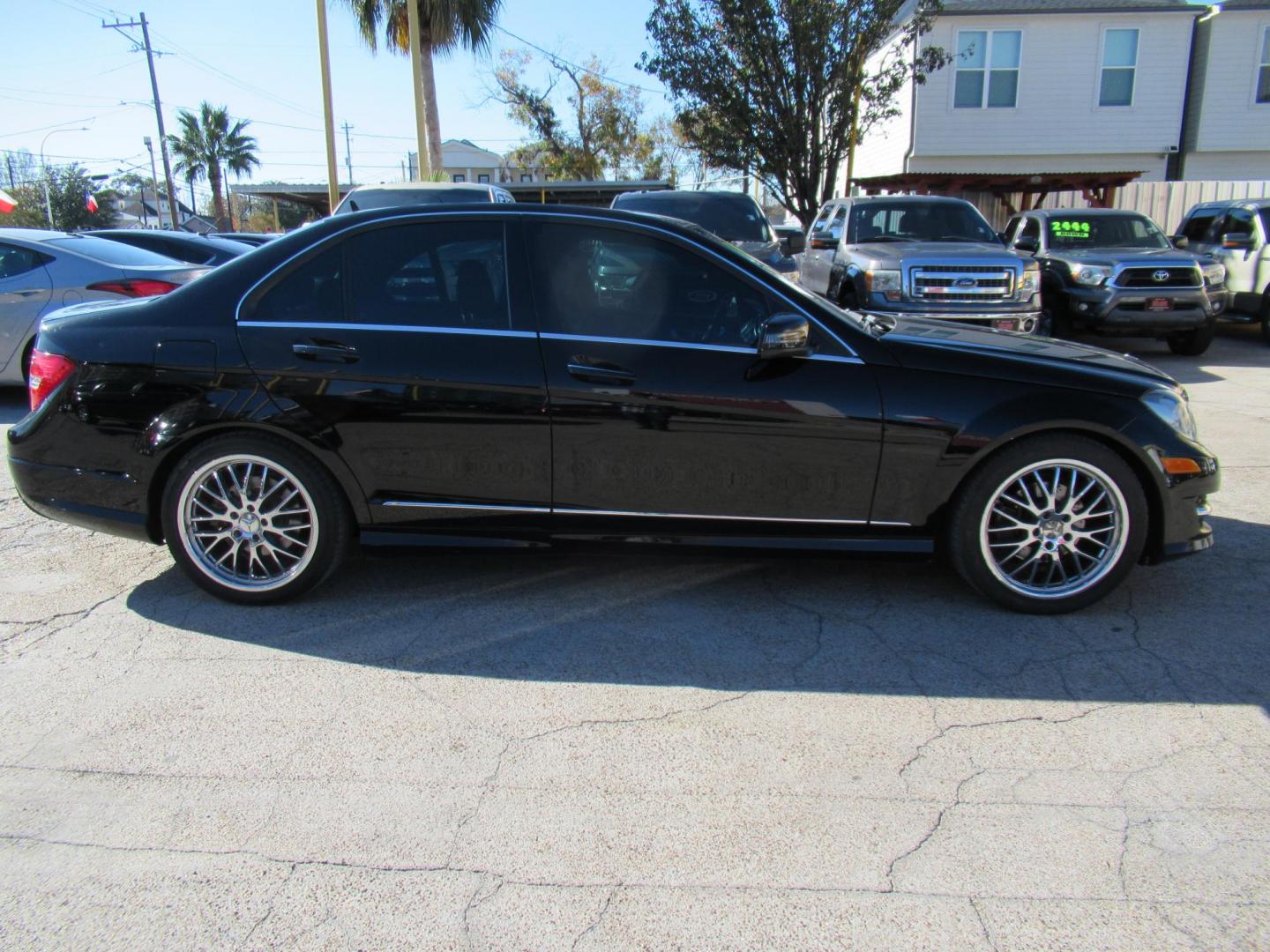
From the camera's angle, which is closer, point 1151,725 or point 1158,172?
point 1151,725

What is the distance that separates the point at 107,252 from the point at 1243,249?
538 inches

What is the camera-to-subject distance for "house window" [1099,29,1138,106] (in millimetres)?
23234

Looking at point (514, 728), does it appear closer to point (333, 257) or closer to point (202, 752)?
point (202, 752)

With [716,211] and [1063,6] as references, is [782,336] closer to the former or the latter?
[716,211]

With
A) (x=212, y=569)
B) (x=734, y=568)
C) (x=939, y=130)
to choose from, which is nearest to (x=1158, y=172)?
(x=939, y=130)

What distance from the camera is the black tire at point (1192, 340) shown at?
11633 millimetres

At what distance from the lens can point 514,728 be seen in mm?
3121

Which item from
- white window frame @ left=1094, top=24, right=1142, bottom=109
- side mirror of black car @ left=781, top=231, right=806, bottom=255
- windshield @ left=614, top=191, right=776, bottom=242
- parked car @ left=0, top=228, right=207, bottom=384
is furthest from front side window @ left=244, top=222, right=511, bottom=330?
white window frame @ left=1094, top=24, right=1142, bottom=109

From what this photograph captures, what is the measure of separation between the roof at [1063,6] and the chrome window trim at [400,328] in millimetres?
22793

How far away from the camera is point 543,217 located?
4023 millimetres

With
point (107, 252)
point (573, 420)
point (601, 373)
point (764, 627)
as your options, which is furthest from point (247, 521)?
point (107, 252)

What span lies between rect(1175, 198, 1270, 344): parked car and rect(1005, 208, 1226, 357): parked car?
0.71 m

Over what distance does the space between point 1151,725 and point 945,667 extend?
0.70 m

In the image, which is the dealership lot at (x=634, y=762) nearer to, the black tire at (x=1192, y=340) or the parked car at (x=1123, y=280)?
the parked car at (x=1123, y=280)
